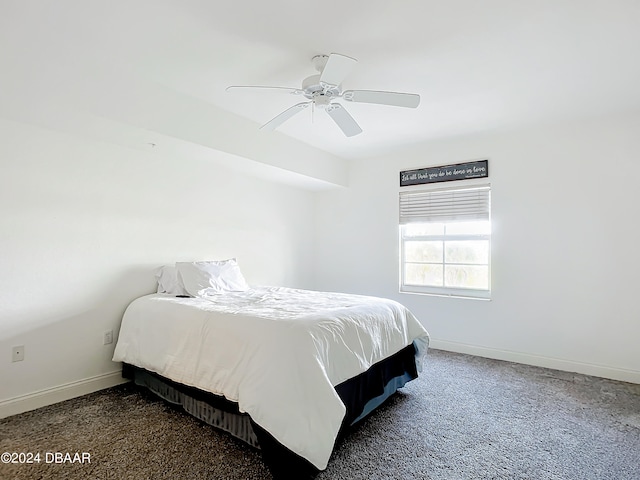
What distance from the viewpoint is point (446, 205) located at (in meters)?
4.07

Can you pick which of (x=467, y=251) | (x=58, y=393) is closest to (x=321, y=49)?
(x=467, y=251)

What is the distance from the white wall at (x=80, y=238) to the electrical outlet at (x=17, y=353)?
0.09ft

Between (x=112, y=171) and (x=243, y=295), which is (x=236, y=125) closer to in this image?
(x=112, y=171)

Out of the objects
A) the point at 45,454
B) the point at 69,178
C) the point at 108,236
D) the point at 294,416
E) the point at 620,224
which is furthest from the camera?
the point at 620,224

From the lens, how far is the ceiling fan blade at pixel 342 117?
246 cm

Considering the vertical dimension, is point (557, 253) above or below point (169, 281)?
above

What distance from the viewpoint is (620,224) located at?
3162 millimetres

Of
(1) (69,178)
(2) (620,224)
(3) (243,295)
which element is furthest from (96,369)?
(2) (620,224)

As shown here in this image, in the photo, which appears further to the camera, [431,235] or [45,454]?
[431,235]

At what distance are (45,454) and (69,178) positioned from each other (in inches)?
73.5

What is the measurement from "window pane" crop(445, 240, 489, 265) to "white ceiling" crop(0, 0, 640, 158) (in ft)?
4.94

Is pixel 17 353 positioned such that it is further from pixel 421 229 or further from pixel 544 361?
pixel 544 361

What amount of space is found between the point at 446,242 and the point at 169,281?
2989 mm

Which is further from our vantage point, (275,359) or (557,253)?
(557,253)
